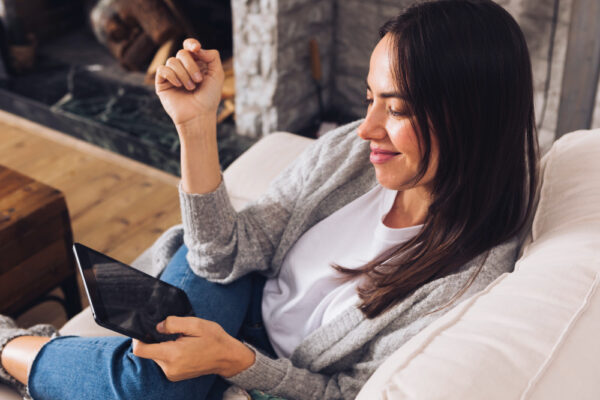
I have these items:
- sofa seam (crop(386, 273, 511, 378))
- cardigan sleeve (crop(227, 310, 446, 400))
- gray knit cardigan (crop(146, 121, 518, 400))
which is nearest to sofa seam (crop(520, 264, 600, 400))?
sofa seam (crop(386, 273, 511, 378))

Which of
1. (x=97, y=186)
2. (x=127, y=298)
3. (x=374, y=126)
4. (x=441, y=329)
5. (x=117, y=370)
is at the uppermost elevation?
(x=374, y=126)

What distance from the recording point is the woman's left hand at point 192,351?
884mm

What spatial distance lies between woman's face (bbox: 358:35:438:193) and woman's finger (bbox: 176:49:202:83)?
291mm

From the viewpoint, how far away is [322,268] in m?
1.08

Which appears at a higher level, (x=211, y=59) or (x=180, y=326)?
(x=211, y=59)

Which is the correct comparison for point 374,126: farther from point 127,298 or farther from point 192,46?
point 127,298

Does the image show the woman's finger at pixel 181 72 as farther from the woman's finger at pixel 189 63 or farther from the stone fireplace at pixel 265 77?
the stone fireplace at pixel 265 77

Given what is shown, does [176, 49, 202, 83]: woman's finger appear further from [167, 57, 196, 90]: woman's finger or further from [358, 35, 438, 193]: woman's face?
[358, 35, 438, 193]: woman's face

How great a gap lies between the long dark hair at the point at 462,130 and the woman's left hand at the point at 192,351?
22 cm

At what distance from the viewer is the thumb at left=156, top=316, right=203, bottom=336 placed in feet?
2.94

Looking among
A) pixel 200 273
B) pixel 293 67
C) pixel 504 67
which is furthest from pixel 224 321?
pixel 293 67

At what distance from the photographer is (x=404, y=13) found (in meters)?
0.86

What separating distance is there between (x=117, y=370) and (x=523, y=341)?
0.62 m

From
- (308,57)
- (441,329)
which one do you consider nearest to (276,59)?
(308,57)
